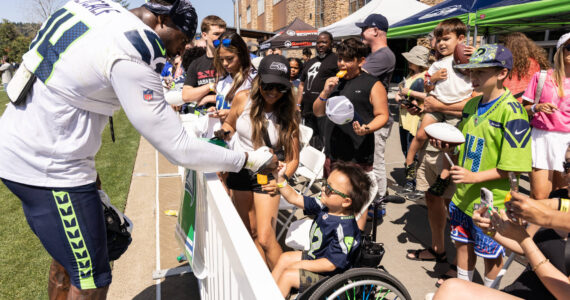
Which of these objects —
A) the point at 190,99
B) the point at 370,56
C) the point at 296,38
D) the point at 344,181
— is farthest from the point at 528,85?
the point at 296,38

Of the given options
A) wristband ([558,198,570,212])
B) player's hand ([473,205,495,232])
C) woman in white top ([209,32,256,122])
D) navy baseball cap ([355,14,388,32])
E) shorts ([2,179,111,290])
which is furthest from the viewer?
navy baseball cap ([355,14,388,32])

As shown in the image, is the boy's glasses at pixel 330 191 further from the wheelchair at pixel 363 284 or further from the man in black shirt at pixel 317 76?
the man in black shirt at pixel 317 76

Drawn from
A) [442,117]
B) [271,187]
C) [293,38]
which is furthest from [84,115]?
[293,38]

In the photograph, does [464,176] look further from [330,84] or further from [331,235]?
[330,84]

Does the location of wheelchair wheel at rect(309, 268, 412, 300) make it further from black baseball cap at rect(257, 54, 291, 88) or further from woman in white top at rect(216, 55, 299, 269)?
black baseball cap at rect(257, 54, 291, 88)

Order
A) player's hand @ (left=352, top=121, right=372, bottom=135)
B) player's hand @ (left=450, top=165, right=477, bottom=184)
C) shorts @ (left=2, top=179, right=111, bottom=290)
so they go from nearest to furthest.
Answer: shorts @ (left=2, top=179, right=111, bottom=290) → player's hand @ (left=450, top=165, right=477, bottom=184) → player's hand @ (left=352, top=121, right=372, bottom=135)

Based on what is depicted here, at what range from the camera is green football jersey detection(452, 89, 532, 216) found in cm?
224

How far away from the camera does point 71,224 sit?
1.77m

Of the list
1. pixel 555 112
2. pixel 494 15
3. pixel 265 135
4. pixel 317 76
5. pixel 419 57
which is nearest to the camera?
pixel 265 135

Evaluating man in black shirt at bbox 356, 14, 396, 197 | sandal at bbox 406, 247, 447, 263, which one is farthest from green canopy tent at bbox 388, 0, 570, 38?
sandal at bbox 406, 247, 447, 263

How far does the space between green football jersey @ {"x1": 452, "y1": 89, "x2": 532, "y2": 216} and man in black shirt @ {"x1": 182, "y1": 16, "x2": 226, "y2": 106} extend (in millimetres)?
2694

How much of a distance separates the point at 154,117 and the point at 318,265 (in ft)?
4.60

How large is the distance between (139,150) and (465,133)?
7515 millimetres

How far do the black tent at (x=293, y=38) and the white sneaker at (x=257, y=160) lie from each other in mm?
12853
